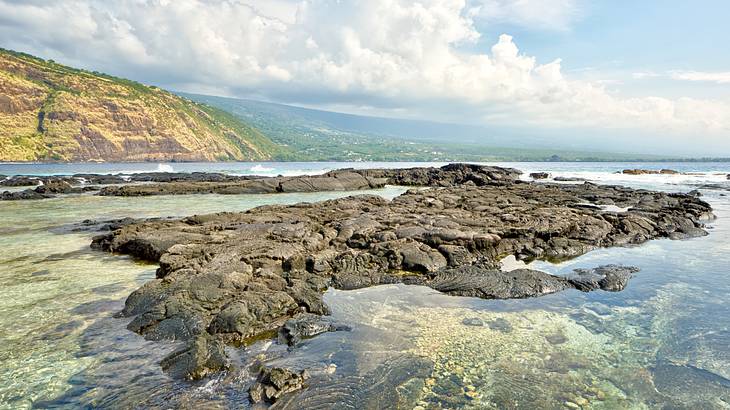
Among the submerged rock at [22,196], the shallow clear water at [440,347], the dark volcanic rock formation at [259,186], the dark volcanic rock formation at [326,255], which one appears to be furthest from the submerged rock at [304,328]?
the submerged rock at [22,196]

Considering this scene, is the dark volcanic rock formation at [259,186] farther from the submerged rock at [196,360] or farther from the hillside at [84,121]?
the hillside at [84,121]

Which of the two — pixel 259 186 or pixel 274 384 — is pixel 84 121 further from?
pixel 274 384

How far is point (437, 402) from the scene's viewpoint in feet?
24.3

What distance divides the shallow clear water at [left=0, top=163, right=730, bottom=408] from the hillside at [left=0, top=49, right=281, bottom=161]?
12746cm

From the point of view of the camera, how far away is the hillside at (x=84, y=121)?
112 meters

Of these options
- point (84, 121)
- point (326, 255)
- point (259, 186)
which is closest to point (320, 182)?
point (259, 186)

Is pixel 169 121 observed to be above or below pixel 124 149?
above

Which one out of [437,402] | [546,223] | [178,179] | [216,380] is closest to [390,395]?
[437,402]

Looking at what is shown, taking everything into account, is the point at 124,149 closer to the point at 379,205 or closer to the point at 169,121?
the point at 169,121

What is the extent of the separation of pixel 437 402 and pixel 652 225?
77.4 ft

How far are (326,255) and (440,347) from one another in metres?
7.51

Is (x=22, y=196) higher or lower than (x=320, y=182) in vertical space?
lower

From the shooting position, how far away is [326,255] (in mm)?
16203

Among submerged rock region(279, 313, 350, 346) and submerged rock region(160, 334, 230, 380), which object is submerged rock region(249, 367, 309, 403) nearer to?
submerged rock region(160, 334, 230, 380)
